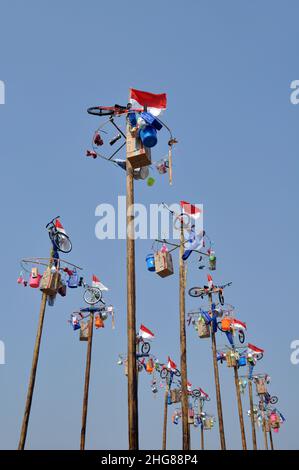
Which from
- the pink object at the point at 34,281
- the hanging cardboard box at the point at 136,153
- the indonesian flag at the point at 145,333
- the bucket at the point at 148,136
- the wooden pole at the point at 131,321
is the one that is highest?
the indonesian flag at the point at 145,333

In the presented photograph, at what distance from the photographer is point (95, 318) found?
2303 cm

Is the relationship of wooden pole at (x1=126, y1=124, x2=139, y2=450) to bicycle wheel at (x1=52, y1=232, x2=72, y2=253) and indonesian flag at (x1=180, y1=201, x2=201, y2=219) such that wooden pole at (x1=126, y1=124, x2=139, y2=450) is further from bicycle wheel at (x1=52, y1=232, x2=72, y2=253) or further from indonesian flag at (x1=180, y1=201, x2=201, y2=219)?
indonesian flag at (x1=180, y1=201, x2=201, y2=219)

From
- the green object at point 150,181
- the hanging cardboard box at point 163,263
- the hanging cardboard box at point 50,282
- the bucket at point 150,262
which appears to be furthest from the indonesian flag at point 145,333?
the green object at point 150,181

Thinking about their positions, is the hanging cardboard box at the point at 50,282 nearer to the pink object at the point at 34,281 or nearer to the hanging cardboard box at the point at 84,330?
the pink object at the point at 34,281

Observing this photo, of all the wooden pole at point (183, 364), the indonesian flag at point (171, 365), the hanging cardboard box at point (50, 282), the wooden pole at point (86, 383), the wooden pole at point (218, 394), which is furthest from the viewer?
the indonesian flag at point (171, 365)

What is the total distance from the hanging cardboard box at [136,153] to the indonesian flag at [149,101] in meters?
0.79

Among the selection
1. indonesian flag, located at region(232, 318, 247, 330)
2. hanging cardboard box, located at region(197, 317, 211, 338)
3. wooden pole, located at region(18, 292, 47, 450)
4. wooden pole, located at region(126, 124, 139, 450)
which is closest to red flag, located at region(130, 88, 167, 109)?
wooden pole, located at region(126, 124, 139, 450)

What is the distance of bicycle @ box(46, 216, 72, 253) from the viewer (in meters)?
16.5

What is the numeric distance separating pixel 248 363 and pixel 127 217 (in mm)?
25099

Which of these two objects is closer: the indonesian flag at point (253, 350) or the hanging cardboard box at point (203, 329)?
the hanging cardboard box at point (203, 329)

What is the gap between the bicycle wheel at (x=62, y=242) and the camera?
1653 cm

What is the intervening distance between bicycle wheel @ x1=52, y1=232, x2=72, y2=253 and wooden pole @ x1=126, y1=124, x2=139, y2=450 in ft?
23.5

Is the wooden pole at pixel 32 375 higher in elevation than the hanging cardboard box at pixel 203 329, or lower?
lower
